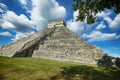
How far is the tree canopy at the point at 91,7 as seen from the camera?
13.8 m

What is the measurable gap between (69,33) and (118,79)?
20.8 meters

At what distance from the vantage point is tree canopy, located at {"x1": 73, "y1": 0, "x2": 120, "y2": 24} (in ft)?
45.4

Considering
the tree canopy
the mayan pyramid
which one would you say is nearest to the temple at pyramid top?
the mayan pyramid

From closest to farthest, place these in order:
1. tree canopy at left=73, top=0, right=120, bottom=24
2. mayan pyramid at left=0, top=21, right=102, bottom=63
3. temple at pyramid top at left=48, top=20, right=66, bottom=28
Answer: tree canopy at left=73, top=0, right=120, bottom=24 < mayan pyramid at left=0, top=21, right=102, bottom=63 < temple at pyramid top at left=48, top=20, right=66, bottom=28

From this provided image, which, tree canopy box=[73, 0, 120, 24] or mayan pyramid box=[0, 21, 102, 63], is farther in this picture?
mayan pyramid box=[0, 21, 102, 63]

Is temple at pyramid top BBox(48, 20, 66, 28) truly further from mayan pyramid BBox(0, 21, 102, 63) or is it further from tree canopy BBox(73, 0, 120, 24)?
tree canopy BBox(73, 0, 120, 24)

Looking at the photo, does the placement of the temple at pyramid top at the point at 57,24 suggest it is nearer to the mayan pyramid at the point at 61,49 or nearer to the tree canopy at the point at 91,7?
the mayan pyramid at the point at 61,49

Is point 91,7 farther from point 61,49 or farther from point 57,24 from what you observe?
point 57,24

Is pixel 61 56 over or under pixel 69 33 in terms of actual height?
under

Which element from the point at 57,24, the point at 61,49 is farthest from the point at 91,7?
the point at 57,24

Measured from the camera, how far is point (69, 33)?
1287 inches

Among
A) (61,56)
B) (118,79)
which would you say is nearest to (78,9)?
(118,79)

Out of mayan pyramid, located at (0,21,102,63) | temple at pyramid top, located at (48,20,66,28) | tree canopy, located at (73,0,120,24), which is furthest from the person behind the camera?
temple at pyramid top, located at (48,20,66,28)

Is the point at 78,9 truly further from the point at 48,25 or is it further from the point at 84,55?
the point at 48,25
